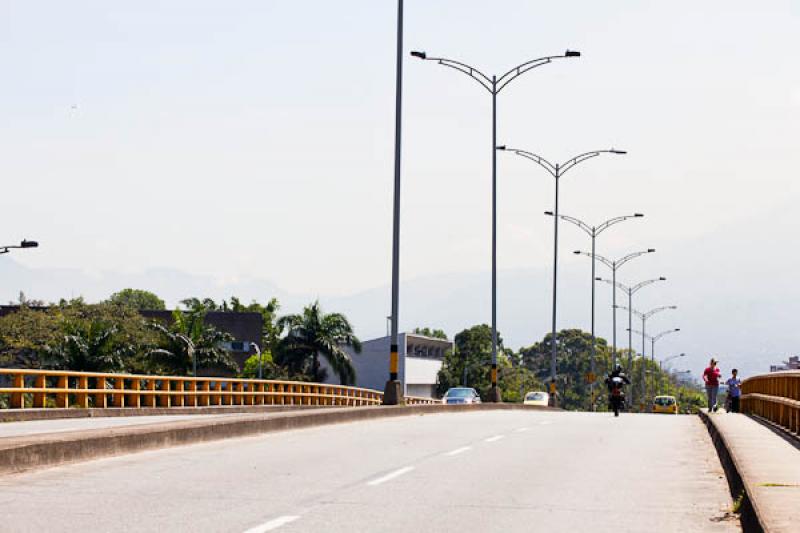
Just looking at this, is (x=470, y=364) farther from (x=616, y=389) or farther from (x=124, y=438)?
(x=124, y=438)

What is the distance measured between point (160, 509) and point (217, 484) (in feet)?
7.42

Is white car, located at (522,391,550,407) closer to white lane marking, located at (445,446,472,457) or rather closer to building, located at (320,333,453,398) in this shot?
building, located at (320,333,453,398)

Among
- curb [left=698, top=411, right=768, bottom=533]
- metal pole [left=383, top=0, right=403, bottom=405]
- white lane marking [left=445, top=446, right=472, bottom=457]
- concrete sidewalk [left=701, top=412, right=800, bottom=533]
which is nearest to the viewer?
concrete sidewalk [left=701, top=412, right=800, bottom=533]

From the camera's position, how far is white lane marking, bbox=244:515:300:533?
34.3 feet

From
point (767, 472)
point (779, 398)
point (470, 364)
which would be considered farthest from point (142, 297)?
point (767, 472)

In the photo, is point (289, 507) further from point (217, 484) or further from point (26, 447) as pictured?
point (26, 447)

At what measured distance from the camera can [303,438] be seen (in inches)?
884

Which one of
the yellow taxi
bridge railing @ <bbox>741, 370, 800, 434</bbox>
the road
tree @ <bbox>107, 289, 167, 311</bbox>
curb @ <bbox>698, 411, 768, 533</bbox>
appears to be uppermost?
tree @ <bbox>107, 289, 167, 311</bbox>

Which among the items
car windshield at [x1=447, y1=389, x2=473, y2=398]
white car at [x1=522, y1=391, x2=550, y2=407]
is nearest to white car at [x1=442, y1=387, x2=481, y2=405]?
car windshield at [x1=447, y1=389, x2=473, y2=398]

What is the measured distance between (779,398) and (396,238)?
15974 millimetres

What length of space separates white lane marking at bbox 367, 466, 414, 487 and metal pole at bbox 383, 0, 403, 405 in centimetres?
1989

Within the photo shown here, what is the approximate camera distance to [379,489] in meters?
13.7

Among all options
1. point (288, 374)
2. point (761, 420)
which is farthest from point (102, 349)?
point (761, 420)

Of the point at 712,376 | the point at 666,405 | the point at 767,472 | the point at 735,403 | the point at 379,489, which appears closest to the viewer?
the point at 379,489
